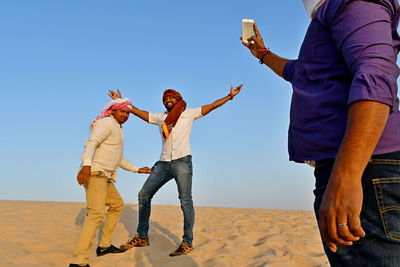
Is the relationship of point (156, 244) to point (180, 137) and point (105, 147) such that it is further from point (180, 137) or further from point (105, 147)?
point (105, 147)

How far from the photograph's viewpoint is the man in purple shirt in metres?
1.02

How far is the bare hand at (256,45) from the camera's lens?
87.8 inches

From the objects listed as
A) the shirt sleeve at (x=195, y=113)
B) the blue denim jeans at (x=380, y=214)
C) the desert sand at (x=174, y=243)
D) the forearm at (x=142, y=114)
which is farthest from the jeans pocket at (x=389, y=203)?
the forearm at (x=142, y=114)

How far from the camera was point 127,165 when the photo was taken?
17.5ft

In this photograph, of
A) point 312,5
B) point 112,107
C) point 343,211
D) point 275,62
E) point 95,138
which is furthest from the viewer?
point 112,107

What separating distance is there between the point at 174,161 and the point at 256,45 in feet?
9.89

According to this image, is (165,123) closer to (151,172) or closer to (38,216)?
(151,172)

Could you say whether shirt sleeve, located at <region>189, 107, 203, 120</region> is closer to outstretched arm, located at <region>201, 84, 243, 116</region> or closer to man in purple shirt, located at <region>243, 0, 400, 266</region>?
outstretched arm, located at <region>201, 84, 243, 116</region>

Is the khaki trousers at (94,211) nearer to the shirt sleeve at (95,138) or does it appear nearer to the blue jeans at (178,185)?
the shirt sleeve at (95,138)

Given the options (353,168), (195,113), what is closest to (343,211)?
(353,168)

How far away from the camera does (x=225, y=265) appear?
4.15 meters

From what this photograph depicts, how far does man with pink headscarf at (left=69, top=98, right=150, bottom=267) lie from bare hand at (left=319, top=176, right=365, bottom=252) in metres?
3.66

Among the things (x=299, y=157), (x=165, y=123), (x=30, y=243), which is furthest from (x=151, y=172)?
(x=299, y=157)

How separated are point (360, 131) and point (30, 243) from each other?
19.4ft
